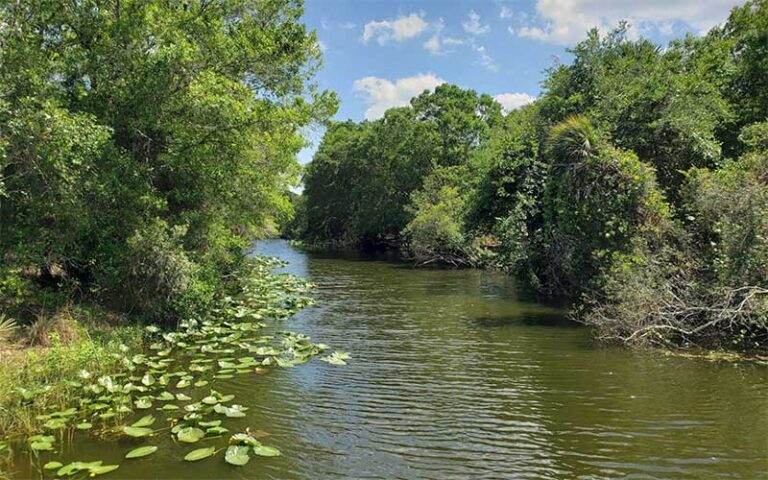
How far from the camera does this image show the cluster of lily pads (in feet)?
22.9

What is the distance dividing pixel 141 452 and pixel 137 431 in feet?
2.00

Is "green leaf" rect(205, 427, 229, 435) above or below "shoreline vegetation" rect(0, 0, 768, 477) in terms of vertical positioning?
below

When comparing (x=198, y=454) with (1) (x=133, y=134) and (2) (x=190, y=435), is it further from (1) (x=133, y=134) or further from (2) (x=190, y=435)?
(1) (x=133, y=134)

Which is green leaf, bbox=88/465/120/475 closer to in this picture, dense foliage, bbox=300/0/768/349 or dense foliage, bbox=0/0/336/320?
dense foliage, bbox=0/0/336/320

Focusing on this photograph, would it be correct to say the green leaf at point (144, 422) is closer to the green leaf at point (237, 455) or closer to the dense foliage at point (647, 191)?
the green leaf at point (237, 455)

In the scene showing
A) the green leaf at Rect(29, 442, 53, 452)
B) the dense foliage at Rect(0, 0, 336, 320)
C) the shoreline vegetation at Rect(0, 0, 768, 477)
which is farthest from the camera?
the dense foliage at Rect(0, 0, 336, 320)

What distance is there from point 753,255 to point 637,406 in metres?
5.32

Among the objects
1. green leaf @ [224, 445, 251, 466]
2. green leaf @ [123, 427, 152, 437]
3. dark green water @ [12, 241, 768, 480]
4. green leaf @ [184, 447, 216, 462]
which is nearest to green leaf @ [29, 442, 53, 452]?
dark green water @ [12, 241, 768, 480]

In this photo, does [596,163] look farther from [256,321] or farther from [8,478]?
[8,478]

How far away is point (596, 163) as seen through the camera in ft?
46.8

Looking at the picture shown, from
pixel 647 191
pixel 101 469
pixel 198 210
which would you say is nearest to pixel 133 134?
pixel 198 210

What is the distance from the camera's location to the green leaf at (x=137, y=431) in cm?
712

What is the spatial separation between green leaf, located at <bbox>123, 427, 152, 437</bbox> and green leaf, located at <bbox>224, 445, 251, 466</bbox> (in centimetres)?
133

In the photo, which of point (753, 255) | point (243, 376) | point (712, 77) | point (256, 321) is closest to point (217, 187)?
point (256, 321)
